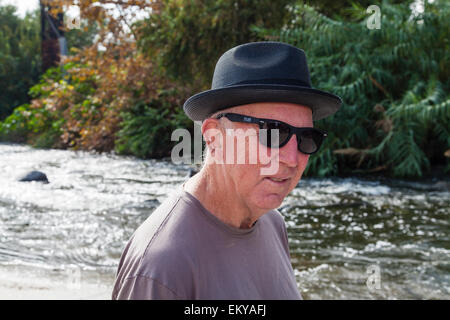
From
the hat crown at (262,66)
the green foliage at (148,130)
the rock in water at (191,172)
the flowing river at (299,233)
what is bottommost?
the flowing river at (299,233)

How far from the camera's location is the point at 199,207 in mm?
1452

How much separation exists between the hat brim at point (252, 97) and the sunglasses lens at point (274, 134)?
77 mm

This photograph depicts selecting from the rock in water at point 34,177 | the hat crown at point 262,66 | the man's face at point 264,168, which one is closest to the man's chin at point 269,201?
the man's face at point 264,168

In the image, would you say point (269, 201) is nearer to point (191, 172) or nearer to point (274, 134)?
point (274, 134)

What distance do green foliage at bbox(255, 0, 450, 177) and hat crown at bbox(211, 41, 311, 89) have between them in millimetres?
8856

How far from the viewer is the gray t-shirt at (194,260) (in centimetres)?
124

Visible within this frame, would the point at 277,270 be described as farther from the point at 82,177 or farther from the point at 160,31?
the point at 160,31

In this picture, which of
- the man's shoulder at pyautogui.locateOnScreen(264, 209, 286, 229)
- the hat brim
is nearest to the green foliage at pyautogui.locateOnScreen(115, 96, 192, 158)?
the man's shoulder at pyautogui.locateOnScreen(264, 209, 286, 229)

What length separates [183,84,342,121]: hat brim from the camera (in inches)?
57.4

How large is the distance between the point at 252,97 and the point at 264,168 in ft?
0.69

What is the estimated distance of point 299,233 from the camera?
6.19m

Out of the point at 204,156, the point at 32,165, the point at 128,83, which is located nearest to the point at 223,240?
the point at 204,156

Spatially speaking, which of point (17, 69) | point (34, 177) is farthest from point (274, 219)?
point (17, 69)

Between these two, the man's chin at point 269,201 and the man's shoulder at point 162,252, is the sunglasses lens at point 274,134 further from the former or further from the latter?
the man's shoulder at point 162,252
